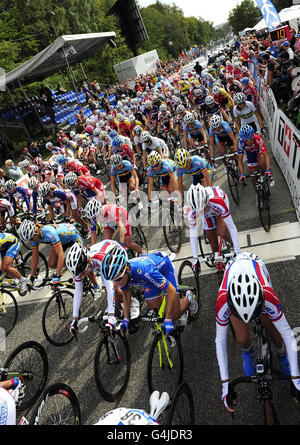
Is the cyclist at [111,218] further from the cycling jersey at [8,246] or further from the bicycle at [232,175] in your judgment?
the bicycle at [232,175]

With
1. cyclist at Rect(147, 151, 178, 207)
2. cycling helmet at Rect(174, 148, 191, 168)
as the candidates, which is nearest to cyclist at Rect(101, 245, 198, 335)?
cycling helmet at Rect(174, 148, 191, 168)

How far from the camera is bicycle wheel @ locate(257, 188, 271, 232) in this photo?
6.52 meters

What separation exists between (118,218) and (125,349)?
8.47 feet

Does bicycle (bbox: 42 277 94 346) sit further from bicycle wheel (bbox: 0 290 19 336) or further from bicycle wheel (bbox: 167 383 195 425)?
bicycle wheel (bbox: 167 383 195 425)

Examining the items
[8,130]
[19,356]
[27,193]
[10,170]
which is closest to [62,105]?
[8,130]

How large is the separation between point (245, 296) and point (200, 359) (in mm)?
2261

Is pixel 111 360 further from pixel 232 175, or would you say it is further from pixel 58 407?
pixel 232 175

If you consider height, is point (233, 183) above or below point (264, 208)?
above

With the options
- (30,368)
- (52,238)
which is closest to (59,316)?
(30,368)

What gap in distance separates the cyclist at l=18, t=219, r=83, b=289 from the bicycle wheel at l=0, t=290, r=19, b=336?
1146mm

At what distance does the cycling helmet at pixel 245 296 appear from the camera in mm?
2693

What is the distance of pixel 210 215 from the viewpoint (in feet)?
17.2

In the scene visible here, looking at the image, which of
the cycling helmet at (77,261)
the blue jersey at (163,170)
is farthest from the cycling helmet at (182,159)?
the cycling helmet at (77,261)

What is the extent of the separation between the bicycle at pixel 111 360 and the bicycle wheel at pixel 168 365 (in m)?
0.52
